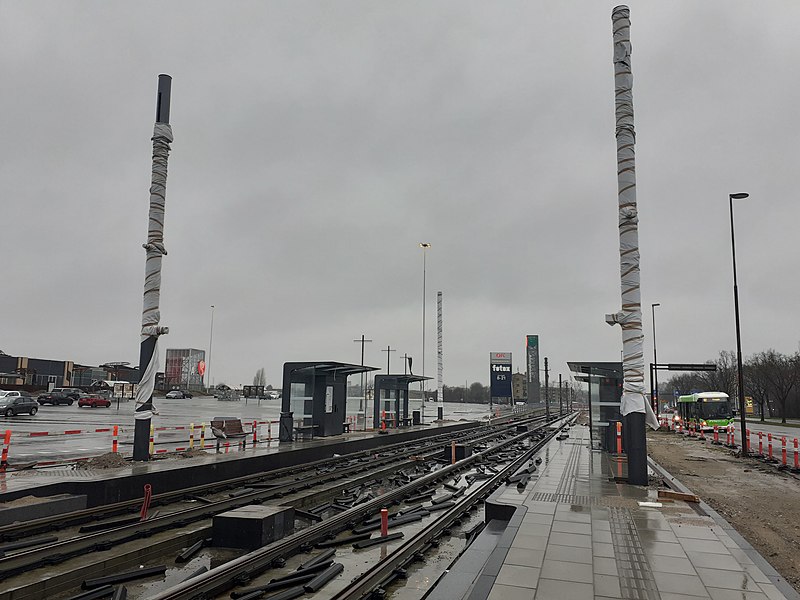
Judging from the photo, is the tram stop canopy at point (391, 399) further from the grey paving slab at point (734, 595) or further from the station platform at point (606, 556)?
the grey paving slab at point (734, 595)

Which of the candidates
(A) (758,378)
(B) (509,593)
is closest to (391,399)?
(B) (509,593)

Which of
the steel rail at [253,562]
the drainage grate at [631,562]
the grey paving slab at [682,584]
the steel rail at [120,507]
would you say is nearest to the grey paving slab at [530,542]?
the drainage grate at [631,562]

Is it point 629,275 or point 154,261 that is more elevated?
point 154,261

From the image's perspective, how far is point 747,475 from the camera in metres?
19.0

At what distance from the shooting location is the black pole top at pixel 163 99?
57.5 feet

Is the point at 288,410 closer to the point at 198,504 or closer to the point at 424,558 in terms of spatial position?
the point at 198,504

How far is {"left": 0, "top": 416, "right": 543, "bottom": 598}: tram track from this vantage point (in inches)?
342

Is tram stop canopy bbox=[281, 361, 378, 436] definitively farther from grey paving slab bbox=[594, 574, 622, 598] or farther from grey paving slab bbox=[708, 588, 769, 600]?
grey paving slab bbox=[708, 588, 769, 600]

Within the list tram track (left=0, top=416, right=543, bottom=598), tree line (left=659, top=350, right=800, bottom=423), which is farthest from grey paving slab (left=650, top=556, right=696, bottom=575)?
tree line (left=659, top=350, right=800, bottom=423)

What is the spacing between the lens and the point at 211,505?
1232cm

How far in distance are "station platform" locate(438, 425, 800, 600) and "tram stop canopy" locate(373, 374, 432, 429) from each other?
22.5 metres

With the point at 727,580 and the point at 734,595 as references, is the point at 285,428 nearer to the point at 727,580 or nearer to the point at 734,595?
the point at 727,580

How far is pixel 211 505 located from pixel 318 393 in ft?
43.9

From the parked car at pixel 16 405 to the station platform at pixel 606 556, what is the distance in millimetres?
39772
